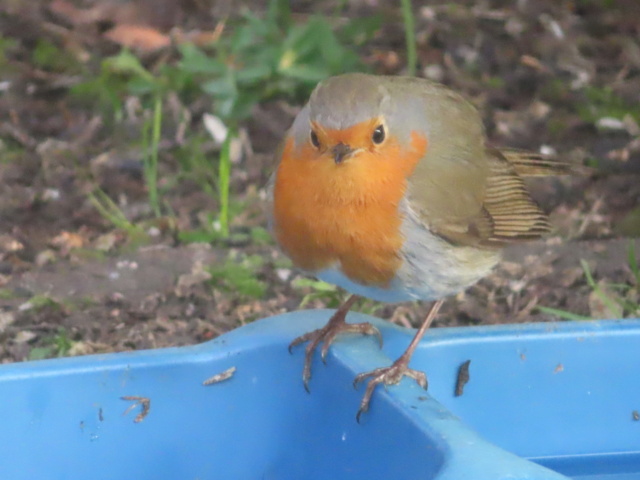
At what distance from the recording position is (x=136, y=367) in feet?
8.57

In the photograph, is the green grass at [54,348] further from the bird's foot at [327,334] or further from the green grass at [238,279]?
the bird's foot at [327,334]

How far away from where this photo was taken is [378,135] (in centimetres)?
266

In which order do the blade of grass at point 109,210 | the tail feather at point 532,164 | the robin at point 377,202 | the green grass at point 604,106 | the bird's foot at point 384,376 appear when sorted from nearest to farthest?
the bird's foot at point 384,376, the robin at point 377,202, the tail feather at point 532,164, the blade of grass at point 109,210, the green grass at point 604,106

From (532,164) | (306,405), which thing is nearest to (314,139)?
(306,405)

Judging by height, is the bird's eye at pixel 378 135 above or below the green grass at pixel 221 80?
above

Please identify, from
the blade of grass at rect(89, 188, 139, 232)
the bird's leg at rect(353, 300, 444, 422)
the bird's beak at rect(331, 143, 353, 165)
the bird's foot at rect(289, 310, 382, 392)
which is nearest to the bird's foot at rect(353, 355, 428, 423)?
the bird's leg at rect(353, 300, 444, 422)

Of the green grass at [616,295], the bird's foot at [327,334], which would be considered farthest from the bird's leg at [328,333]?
the green grass at [616,295]

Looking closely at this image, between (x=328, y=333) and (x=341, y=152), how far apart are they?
1.79 ft

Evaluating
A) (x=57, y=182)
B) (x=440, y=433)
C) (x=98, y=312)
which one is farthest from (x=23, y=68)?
(x=440, y=433)

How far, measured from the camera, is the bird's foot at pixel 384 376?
249 cm

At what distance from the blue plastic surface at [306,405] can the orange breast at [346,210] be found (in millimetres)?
246

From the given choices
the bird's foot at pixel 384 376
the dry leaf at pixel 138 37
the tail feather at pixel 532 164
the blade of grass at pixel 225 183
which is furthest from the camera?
the dry leaf at pixel 138 37

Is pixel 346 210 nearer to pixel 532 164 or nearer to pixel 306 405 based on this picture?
pixel 306 405

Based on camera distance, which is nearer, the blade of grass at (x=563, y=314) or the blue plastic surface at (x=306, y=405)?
the blue plastic surface at (x=306, y=405)
